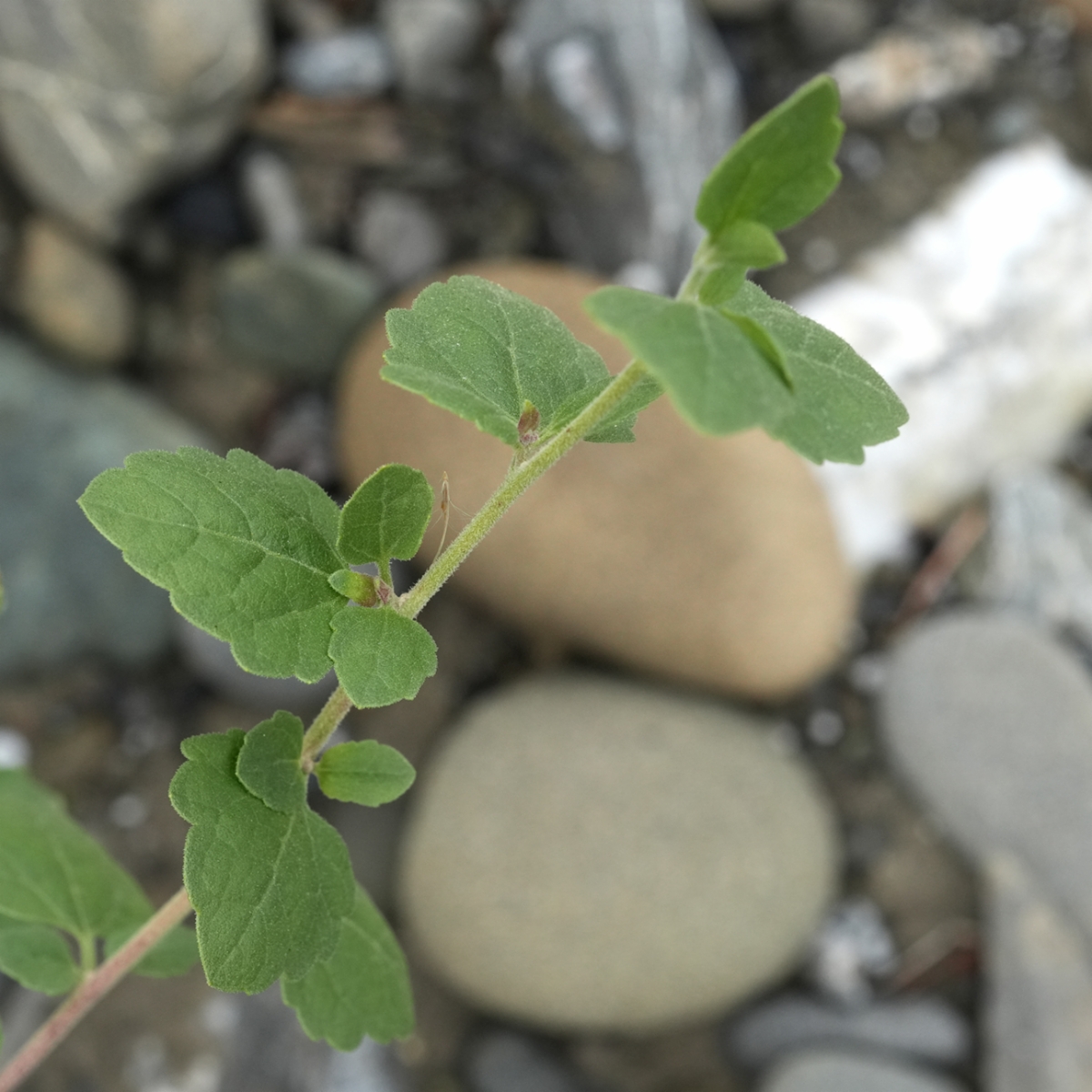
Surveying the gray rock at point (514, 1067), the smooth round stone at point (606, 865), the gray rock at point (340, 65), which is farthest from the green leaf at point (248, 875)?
the gray rock at point (340, 65)

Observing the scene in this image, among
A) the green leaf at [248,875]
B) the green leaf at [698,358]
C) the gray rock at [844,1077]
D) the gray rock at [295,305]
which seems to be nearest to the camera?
the green leaf at [698,358]

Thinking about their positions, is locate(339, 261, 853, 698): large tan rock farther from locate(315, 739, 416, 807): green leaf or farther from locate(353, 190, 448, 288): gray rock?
locate(315, 739, 416, 807): green leaf

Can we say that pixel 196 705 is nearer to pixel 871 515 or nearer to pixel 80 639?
pixel 80 639

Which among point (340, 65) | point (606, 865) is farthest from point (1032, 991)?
point (340, 65)

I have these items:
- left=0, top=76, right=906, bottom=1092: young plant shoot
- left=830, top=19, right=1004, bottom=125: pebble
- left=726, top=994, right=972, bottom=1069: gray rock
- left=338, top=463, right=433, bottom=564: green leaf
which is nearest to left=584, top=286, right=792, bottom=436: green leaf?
left=0, top=76, right=906, bottom=1092: young plant shoot

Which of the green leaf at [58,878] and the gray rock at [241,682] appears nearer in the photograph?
the green leaf at [58,878]

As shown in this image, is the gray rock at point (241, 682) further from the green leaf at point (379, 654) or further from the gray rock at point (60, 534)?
the green leaf at point (379, 654)
